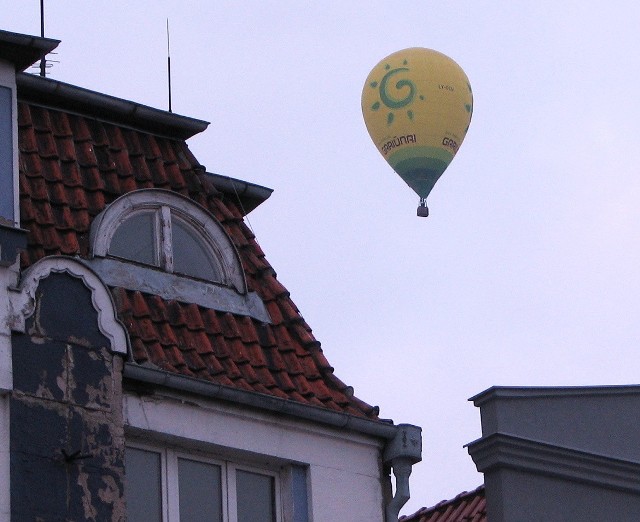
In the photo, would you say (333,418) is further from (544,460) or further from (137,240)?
(544,460)

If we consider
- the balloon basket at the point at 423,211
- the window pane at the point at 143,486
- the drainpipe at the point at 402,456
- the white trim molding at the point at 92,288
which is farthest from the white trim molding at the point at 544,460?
the balloon basket at the point at 423,211

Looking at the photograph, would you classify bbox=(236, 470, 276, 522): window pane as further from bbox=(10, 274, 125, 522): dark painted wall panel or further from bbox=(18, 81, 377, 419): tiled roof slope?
bbox=(10, 274, 125, 522): dark painted wall panel

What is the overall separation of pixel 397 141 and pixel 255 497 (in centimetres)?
1676

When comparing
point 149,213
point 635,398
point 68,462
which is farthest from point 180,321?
point 635,398

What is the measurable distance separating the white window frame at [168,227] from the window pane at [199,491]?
5.24 ft

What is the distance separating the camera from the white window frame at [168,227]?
468 inches

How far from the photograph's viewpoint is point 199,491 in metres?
10.9

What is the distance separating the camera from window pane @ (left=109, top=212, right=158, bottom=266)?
1204 centimetres

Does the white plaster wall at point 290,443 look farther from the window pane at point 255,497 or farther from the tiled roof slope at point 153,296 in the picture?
the tiled roof slope at point 153,296

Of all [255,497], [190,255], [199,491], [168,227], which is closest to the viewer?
[199,491]

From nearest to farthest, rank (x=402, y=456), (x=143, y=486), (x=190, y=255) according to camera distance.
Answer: (x=143, y=486), (x=402, y=456), (x=190, y=255)

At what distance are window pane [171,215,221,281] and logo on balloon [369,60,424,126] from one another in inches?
595

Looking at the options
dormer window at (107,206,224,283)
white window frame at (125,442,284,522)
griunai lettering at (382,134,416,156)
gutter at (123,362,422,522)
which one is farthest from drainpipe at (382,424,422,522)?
griunai lettering at (382,134,416,156)

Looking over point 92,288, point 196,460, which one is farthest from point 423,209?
point 92,288
